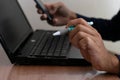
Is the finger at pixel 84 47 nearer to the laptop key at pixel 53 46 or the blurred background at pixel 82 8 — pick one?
the laptop key at pixel 53 46

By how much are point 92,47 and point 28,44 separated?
0.94 ft

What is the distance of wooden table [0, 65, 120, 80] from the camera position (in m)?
0.64

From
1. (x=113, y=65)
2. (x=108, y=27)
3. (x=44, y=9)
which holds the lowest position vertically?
(x=108, y=27)

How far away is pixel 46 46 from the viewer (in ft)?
2.62

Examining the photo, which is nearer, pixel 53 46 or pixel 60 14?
pixel 53 46

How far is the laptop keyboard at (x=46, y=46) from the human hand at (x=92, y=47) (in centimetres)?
9

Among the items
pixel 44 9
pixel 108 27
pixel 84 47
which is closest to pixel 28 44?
pixel 44 9

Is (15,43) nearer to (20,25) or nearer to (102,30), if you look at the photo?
(20,25)

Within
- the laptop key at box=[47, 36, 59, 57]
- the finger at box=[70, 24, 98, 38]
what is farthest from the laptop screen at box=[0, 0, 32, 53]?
the finger at box=[70, 24, 98, 38]

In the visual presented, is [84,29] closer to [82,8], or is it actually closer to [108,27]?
[108,27]

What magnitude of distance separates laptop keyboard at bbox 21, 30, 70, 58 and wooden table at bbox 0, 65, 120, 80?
0.14 ft

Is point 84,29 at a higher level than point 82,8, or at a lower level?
higher

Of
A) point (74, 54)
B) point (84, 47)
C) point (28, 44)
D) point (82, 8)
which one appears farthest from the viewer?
point (82, 8)

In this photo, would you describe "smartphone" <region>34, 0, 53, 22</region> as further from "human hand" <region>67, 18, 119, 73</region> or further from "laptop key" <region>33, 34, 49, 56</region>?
"human hand" <region>67, 18, 119, 73</region>
